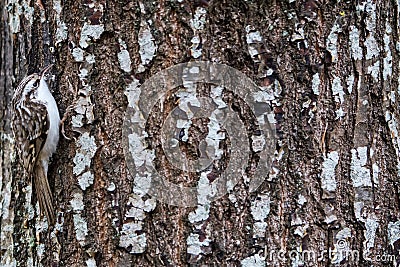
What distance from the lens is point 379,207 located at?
72.5 inches

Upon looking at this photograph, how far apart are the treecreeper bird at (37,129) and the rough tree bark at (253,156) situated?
8cm

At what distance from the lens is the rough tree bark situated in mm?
1762

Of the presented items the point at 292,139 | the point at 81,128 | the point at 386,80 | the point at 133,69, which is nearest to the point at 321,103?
the point at 292,139

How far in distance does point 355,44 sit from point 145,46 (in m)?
0.62

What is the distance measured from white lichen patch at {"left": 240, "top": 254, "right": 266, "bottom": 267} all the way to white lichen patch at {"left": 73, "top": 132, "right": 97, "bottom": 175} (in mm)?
543

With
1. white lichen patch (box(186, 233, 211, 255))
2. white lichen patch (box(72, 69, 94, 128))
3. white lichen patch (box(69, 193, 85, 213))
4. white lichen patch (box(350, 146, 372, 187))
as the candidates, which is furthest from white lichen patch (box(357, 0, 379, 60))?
white lichen patch (box(69, 193, 85, 213))

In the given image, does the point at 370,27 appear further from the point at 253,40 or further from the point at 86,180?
the point at 86,180

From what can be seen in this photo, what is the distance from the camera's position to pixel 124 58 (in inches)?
70.7

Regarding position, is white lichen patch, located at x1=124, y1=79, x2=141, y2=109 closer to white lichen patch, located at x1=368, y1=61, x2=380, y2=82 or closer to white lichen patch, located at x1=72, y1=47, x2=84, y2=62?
white lichen patch, located at x1=72, y1=47, x2=84, y2=62

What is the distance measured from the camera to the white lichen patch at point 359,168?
181 cm

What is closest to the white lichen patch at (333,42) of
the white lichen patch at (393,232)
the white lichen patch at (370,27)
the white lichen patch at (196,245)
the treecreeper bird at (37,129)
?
the white lichen patch at (370,27)

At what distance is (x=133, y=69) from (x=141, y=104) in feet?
0.34

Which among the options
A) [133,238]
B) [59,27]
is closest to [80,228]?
[133,238]

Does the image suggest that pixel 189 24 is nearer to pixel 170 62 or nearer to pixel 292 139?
pixel 170 62
